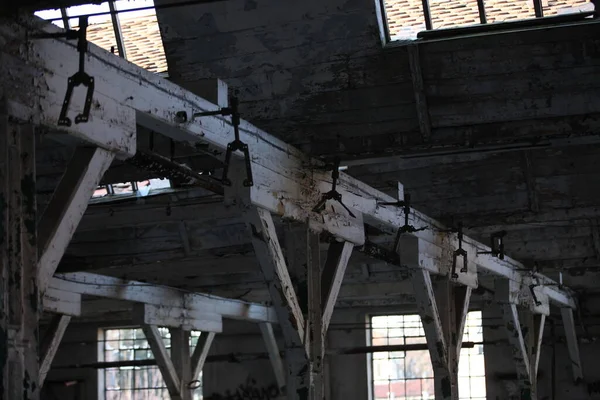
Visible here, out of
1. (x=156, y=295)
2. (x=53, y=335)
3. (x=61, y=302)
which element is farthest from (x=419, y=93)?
(x=156, y=295)

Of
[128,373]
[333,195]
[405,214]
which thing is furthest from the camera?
[128,373]

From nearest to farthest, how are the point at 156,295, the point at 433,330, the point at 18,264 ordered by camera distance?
the point at 18,264
the point at 433,330
the point at 156,295

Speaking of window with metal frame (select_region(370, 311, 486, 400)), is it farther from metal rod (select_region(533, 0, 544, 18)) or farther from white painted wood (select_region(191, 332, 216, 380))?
metal rod (select_region(533, 0, 544, 18))

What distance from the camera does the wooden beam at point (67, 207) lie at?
4.12 m

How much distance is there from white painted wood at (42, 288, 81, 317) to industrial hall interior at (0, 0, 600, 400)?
0.07 feet

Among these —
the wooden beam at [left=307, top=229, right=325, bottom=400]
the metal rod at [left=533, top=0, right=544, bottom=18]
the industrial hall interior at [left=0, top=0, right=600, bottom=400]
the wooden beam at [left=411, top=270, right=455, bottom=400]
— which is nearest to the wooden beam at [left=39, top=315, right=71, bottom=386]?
the industrial hall interior at [left=0, top=0, right=600, bottom=400]

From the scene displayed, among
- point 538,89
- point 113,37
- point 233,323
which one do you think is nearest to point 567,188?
point 538,89

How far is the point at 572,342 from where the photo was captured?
16.1m

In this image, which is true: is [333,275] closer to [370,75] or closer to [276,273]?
[276,273]

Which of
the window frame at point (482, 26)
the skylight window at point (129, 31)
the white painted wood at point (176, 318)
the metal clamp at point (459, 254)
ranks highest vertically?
the skylight window at point (129, 31)

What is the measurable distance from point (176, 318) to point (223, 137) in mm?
6742

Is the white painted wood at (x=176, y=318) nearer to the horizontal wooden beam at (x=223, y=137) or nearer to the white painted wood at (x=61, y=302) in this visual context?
the white painted wood at (x=61, y=302)

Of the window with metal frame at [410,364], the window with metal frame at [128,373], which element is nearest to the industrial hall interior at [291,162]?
the window with metal frame at [410,364]

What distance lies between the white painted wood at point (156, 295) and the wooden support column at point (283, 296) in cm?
397
